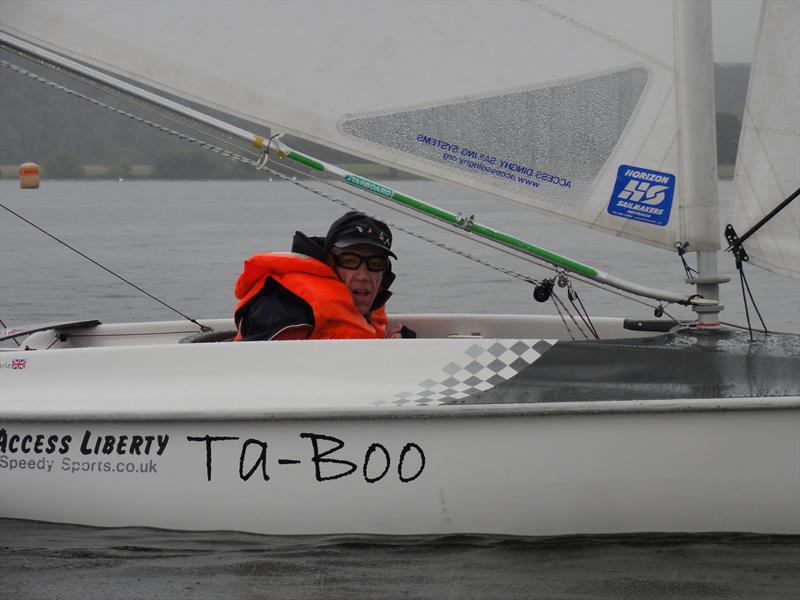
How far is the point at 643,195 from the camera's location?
5227mm

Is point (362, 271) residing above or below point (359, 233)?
below

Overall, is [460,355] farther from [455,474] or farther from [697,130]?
[697,130]

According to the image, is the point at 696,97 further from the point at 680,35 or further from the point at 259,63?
the point at 259,63

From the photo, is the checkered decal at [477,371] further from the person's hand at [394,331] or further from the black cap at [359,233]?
the person's hand at [394,331]

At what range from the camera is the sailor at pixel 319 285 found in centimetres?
521

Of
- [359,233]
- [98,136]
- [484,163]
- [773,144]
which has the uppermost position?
[773,144]

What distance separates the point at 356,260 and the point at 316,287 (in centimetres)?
23

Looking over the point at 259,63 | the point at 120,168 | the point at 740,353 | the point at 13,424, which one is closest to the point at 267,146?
the point at 259,63

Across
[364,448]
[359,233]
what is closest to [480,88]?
[359,233]

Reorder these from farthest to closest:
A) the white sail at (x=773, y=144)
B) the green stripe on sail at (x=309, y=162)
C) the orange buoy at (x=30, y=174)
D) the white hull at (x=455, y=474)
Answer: the orange buoy at (x=30, y=174)
the green stripe on sail at (x=309, y=162)
the white sail at (x=773, y=144)
the white hull at (x=455, y=474)

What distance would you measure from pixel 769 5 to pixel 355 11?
1515mm

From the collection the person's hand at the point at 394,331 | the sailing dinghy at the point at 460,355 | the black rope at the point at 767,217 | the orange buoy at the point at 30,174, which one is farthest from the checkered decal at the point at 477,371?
the orange buoy at the point at 30,174

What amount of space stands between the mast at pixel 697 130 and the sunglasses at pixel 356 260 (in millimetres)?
1140

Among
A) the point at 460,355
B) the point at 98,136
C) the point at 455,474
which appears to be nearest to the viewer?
the point at 455,474
